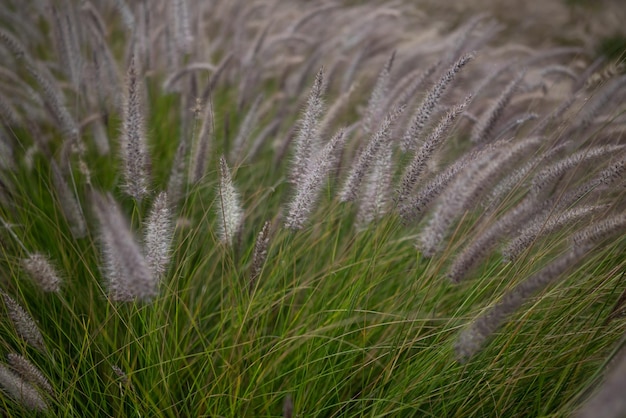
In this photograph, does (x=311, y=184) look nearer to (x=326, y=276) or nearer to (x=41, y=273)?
(x=326, y=276)

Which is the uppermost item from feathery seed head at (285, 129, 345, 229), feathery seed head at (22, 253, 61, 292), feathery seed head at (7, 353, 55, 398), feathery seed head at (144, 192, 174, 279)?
feathery seed head at (285, 129, 345, 229)

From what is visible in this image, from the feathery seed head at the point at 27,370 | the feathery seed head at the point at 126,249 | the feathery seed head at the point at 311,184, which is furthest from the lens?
the feathery seed head at the point at 311,184

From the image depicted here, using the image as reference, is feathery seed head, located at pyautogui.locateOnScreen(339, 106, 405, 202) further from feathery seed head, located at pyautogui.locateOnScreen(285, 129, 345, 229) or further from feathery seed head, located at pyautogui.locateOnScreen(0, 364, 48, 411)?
feathery seed head, located at pyautogui.locateOnScreen(0, 364, 48, 411)

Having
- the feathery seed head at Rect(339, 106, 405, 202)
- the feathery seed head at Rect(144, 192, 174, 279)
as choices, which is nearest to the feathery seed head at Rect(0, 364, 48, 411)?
the feathery seed head at Rect(144, 192, 174, 279)

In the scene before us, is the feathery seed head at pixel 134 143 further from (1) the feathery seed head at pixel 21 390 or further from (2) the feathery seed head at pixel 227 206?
(1) the feathery seed head at pixel 21 390

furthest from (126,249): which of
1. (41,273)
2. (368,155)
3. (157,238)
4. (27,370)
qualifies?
(368,155)

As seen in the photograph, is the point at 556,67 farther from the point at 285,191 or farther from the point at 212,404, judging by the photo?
the point at 212,404

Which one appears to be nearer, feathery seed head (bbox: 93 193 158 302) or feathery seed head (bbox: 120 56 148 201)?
feathery seed head (bbox: 93 193 158 302)

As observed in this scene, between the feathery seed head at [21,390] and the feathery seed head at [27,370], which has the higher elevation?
the feathery seed head at [27,370]

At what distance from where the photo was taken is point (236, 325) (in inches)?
74.4

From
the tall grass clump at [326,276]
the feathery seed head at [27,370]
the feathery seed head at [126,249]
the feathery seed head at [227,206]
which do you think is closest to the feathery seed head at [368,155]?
the tall grass clump at [326,276]

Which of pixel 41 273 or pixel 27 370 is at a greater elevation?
pixel 41 273

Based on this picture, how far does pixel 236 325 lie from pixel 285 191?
0.99 metres

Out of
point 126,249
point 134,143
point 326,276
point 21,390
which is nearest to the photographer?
point 126,249
